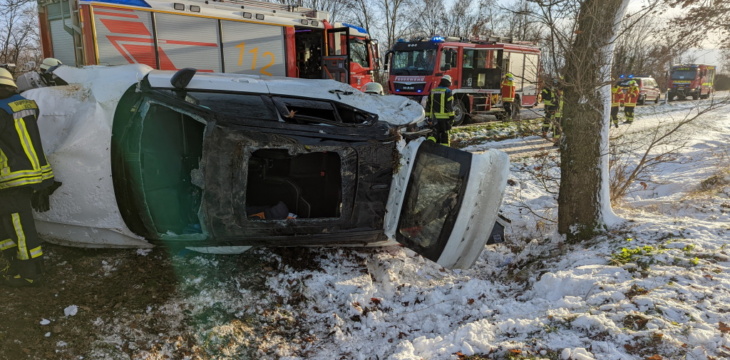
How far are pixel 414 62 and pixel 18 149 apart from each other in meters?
13.0

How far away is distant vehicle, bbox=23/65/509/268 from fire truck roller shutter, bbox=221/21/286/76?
5.97 m

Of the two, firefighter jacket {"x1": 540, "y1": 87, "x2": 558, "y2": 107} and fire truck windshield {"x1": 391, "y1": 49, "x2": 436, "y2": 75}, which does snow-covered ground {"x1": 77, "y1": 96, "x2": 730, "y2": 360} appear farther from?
fire truck windshield {"x1": 391, "y1": 49, "x2": 436, "y2": 75}

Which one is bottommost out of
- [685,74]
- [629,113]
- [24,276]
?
[24,276]

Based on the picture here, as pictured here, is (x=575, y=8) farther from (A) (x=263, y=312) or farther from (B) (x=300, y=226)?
(A) (x=263, y=312)

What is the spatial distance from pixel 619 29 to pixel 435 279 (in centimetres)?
278

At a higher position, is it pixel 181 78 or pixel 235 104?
pixel 181 78

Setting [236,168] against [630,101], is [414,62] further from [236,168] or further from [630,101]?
[236,168]

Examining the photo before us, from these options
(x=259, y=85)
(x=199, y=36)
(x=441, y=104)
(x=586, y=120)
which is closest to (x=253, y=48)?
(x=199, y=36)

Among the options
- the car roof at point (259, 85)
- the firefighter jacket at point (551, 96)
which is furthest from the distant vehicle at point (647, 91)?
the car roof at point (259, 85)

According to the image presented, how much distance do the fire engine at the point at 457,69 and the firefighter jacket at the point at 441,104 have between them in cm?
593

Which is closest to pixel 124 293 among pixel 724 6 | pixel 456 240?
pixel 456 240

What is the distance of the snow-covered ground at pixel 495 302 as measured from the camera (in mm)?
2715

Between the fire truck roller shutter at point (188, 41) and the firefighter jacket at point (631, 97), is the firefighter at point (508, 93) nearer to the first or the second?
the firefighter jacket at point (631, 97)

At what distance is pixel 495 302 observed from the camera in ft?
11.6
